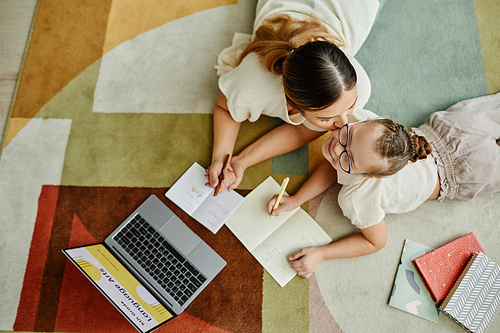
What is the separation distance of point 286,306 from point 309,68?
0.77 m

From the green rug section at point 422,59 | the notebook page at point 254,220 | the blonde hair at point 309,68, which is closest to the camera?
the blonde hair at point 309,68

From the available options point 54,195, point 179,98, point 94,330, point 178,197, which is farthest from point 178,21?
point 94,330

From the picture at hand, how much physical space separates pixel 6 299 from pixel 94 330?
1.08ft

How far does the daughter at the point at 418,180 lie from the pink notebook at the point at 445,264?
0.15m

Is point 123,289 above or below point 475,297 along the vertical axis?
above

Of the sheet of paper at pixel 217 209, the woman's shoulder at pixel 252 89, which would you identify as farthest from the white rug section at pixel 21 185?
the woman's shoulder at pixel 252 89

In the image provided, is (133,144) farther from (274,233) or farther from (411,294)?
(411,294)

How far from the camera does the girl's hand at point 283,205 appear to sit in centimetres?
105

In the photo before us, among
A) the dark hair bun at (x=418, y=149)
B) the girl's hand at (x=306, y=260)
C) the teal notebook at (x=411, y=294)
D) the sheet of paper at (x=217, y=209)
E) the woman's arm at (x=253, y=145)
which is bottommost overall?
the teal notebook at (x=411, y=294)

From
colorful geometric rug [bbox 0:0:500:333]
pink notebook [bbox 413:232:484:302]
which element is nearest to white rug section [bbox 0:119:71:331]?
colorful geometric rug [bbox 0:0:500:333]

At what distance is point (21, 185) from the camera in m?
1.13

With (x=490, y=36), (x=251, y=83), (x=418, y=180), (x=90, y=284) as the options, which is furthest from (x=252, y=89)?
(x=490, y=36)

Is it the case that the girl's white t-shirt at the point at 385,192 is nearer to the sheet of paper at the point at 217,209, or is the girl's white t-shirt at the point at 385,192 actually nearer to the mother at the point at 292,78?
the mother at the point at 292,78

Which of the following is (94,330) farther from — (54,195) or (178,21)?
(178,21)
